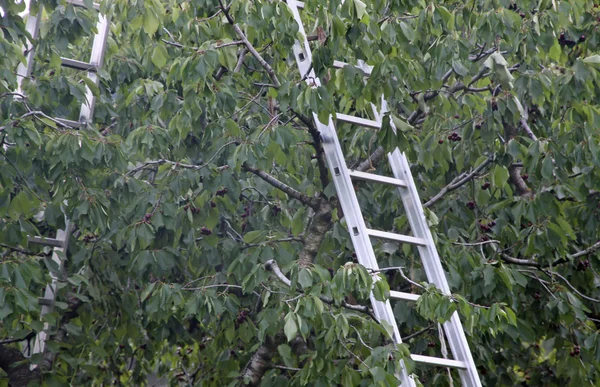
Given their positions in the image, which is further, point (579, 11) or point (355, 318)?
point (579, 11)

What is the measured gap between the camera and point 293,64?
20.2 ft

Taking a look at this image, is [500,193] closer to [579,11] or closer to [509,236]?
[509,236]

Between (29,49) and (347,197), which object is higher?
(29,49)

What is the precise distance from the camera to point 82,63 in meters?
6.18

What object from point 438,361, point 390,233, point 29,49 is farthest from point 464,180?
point 29,49

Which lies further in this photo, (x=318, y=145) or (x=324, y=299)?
(x=318, y=145)

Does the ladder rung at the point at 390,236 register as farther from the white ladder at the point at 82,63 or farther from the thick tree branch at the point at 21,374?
the thick tree branch at the point at 21,374

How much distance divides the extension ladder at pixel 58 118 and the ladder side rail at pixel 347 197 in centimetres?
161

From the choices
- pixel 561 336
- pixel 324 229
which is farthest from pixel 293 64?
pixel 561 336

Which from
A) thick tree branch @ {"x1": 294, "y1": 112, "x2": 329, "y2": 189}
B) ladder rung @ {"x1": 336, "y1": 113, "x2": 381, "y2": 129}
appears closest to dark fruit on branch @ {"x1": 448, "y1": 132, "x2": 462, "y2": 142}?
thick tree branch @ {"x1": 294, "y1": 112, "x2": 329, "y2": 189}

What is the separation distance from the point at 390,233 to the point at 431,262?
34cm

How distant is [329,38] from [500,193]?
2.21 m

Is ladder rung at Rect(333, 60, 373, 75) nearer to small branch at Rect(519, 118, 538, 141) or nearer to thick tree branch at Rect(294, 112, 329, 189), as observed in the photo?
thick tree branch at Rect(294, 112, 329, 189)

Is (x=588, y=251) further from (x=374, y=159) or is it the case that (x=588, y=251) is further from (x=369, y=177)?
(x=369, y=177)
